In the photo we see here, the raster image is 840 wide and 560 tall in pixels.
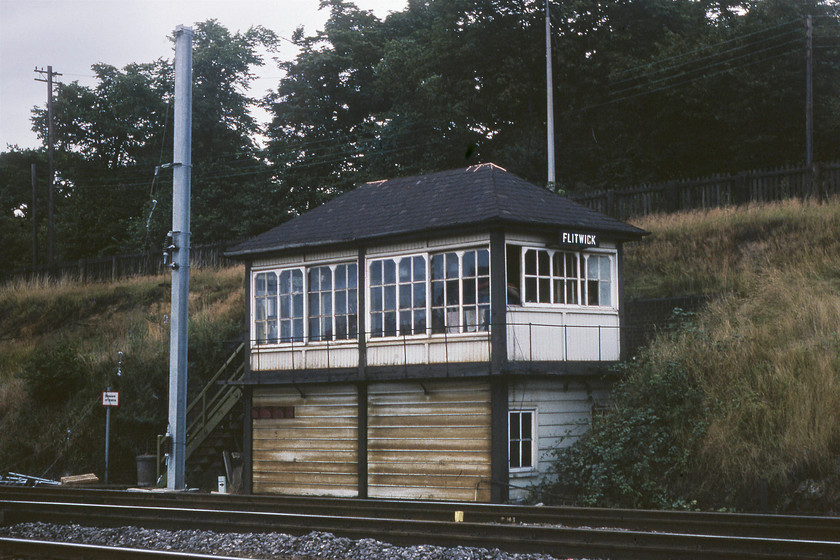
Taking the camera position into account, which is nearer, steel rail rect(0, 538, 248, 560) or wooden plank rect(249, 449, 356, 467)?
steel rail rect(0, 538, 248, 560)

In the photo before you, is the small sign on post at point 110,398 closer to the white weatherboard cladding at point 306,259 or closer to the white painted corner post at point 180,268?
the white weatherboard cladding at point 306,259

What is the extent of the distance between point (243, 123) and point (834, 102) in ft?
→ 99.9

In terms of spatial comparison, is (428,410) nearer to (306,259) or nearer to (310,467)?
(310,467)

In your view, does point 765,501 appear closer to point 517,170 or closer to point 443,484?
point 443,484

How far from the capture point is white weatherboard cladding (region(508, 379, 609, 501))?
63.5ft

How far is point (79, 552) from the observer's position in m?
11.3

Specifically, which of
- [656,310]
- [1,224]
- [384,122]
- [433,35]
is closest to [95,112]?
[1,224]

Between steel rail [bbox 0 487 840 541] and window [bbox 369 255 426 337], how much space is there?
400 cm

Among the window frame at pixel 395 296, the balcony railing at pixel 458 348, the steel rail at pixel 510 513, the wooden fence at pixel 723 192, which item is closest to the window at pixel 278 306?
the balcony railing at pixel 458 348

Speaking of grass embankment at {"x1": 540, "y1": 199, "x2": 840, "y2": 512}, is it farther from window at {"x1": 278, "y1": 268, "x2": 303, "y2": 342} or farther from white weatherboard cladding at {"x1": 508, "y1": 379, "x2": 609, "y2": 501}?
window at {"x1": 278, "y1": 268, "x2": 303, "y2": 342}

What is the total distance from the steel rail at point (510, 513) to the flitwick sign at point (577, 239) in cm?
596

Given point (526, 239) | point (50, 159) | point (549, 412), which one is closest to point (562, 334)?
point (549, 412)

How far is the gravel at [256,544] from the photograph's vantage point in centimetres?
1154

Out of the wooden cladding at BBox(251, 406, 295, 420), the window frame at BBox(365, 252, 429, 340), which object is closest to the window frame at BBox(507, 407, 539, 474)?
the window frame at BBox(365, 252, 429, 340)
